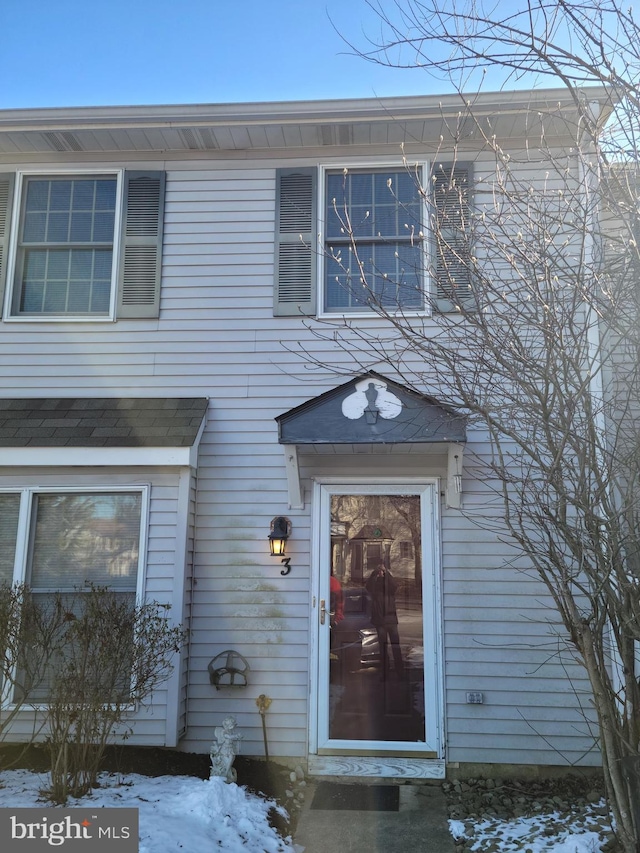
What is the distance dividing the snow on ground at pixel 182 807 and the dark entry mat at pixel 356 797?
0.42 m

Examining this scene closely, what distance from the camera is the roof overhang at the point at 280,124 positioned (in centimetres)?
Result: 578

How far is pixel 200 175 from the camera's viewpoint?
6270 mm

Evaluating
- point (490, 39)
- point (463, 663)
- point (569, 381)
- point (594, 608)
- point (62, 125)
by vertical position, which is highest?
point (62, 125)

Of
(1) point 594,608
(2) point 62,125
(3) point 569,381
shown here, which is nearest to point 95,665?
(1) point 594,608

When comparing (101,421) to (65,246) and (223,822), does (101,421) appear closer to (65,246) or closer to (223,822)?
(65,246)

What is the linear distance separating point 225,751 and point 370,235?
4.19m

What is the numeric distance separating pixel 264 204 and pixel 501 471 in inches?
136

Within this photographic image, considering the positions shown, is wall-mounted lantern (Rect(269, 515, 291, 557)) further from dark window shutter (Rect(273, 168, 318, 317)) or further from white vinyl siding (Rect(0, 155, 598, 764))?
dark window shutter (Rect(273, 168, 318, 317))

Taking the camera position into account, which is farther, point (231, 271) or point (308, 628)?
point (231, 271)

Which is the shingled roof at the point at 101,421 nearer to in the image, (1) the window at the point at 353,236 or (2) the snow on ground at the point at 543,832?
(1) the window at the point at 353,236

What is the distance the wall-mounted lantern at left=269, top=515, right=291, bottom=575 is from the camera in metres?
5.51

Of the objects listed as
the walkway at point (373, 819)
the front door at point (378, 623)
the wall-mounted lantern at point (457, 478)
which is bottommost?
the walkway at point (373, 819)

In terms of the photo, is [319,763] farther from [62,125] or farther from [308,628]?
[62,125]

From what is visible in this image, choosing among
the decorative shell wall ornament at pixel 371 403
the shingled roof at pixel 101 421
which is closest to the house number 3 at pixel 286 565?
the shingled roof at pixel 101 421
